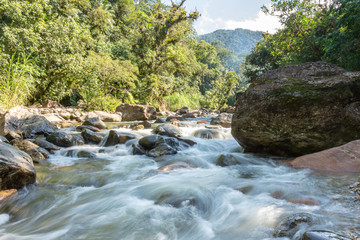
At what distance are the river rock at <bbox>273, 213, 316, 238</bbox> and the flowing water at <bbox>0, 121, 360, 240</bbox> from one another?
73 mm

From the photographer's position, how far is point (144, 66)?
17516 mm

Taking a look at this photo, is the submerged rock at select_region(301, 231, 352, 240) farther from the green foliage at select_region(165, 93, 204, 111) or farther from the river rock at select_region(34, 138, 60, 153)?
the green foliage at select_region(165, 93, 204, 111)

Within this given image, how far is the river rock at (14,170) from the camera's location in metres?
2.77

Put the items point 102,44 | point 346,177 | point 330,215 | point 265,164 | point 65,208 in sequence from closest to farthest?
1. point 330,215
2. point 65,208
3. point 346,177
4. point 265,164
5. point 102,44

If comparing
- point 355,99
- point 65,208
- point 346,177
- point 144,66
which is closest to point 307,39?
point 355,99

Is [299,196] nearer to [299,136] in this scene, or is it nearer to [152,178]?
[299,136]

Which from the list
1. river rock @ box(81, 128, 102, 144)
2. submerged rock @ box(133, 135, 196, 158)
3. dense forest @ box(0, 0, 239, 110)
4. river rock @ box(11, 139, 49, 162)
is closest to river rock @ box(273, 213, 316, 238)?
submerged rock @ box(133, 135, 196, 158)

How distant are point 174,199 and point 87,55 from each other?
532 inches

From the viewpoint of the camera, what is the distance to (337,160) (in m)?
3.30

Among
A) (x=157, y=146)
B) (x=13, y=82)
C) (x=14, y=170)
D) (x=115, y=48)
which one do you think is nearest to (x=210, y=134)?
(x=157, y=146)

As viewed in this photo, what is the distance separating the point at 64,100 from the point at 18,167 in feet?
38.4

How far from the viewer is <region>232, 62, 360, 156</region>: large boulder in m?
3.86

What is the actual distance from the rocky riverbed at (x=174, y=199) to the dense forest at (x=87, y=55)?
588 cm

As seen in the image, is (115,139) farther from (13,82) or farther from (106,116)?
(106,116)
